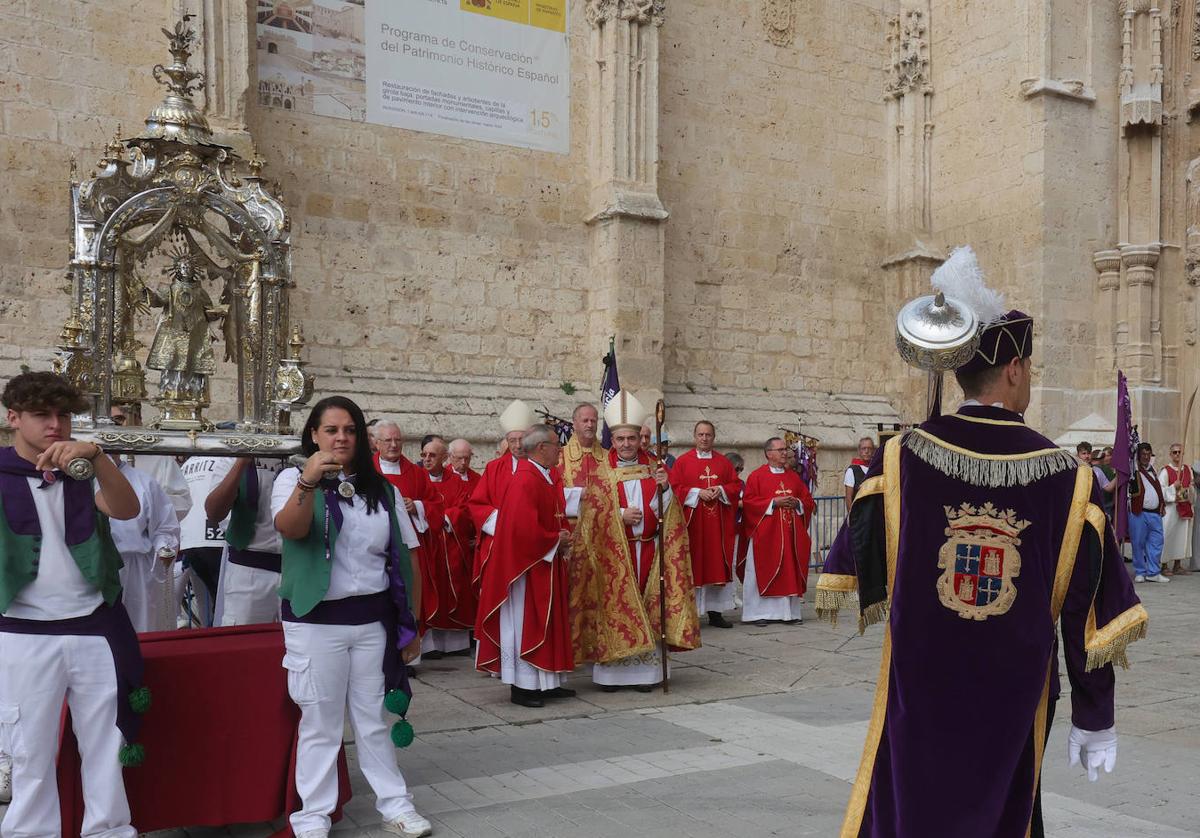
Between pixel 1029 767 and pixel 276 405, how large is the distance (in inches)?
147

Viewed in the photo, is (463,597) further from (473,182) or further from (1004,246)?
(1004,246)

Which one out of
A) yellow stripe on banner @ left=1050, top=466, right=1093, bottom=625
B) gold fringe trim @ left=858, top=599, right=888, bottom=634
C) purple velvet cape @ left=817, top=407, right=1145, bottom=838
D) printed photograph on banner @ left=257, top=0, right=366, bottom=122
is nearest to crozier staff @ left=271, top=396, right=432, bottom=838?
gold fringe trim @ left=858, top=599, right=888, bottom=634

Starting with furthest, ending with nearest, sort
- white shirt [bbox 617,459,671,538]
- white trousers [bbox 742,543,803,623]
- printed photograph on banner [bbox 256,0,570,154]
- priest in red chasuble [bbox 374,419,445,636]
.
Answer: printed photograph on banner [bbox 256,0,570,154], white trousers [bbox 742,543,803,623], priest in red chasuble [bbox 374,419,445,636], white shirt [bbox 617,459,671,538]

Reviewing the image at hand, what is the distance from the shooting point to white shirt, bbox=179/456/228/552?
19.9 feet

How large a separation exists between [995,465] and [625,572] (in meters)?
4.56

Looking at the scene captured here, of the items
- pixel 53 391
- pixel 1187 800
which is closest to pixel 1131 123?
pixel 1187 800

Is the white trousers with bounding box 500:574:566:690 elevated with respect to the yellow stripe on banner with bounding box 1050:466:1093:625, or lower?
lower

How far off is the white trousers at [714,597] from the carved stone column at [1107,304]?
8025 millimetres

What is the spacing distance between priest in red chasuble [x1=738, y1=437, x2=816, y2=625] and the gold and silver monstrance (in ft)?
19.4

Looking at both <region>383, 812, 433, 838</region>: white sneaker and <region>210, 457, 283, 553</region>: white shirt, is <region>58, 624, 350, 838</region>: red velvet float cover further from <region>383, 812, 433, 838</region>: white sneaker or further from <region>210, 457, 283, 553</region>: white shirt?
<region>210, 457, 283, 553</region>: white shirt

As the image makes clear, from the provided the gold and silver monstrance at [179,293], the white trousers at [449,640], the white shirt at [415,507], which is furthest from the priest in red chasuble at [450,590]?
the gold and silver monstrance at [179,293]

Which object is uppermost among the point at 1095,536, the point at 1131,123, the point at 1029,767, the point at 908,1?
the point at 908,1

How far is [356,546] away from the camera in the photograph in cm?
428

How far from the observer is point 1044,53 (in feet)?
48.4
